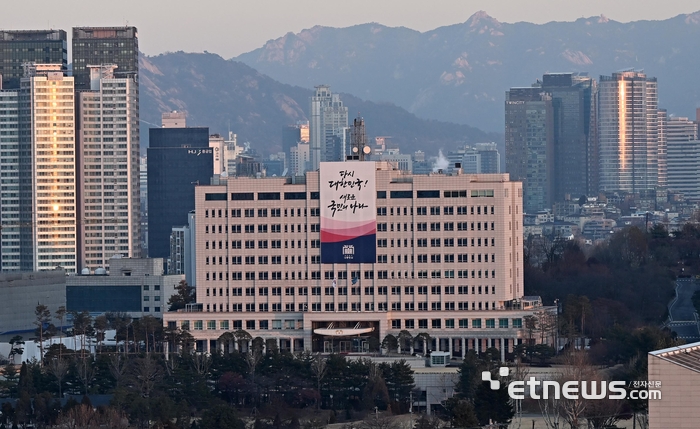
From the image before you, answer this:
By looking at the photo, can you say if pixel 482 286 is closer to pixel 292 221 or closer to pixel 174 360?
pixel 292 221

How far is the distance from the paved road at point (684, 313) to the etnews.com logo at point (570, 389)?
19.0 metres

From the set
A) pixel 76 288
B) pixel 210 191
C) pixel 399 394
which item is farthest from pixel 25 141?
pixel 399 394

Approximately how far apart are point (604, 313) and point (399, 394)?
25.7 meters

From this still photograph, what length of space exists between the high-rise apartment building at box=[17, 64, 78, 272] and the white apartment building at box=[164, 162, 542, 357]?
7592cm

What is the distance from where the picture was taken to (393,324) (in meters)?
120

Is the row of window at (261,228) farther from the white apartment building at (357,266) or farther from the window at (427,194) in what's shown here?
the window at (427,194)

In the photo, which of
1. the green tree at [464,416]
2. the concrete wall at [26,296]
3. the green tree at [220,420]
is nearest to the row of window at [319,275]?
the concrete wall at [26,296]

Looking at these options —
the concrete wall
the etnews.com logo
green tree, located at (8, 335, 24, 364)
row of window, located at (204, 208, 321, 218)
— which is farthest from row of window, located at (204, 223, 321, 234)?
the concrete wall

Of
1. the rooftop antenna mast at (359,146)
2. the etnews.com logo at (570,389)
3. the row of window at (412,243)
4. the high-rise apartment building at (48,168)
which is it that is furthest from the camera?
the high-rise apartment building at (48,168)

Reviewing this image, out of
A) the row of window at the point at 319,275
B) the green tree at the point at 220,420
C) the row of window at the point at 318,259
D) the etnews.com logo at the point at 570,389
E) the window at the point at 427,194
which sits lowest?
the green tree at the point at 220,420

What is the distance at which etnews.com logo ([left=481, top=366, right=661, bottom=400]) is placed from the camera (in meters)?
83.8

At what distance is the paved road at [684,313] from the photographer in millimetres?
116019

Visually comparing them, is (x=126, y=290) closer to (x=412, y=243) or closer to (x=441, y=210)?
Answer: (x=412, y=243)

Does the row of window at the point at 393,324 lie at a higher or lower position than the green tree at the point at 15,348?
higher
